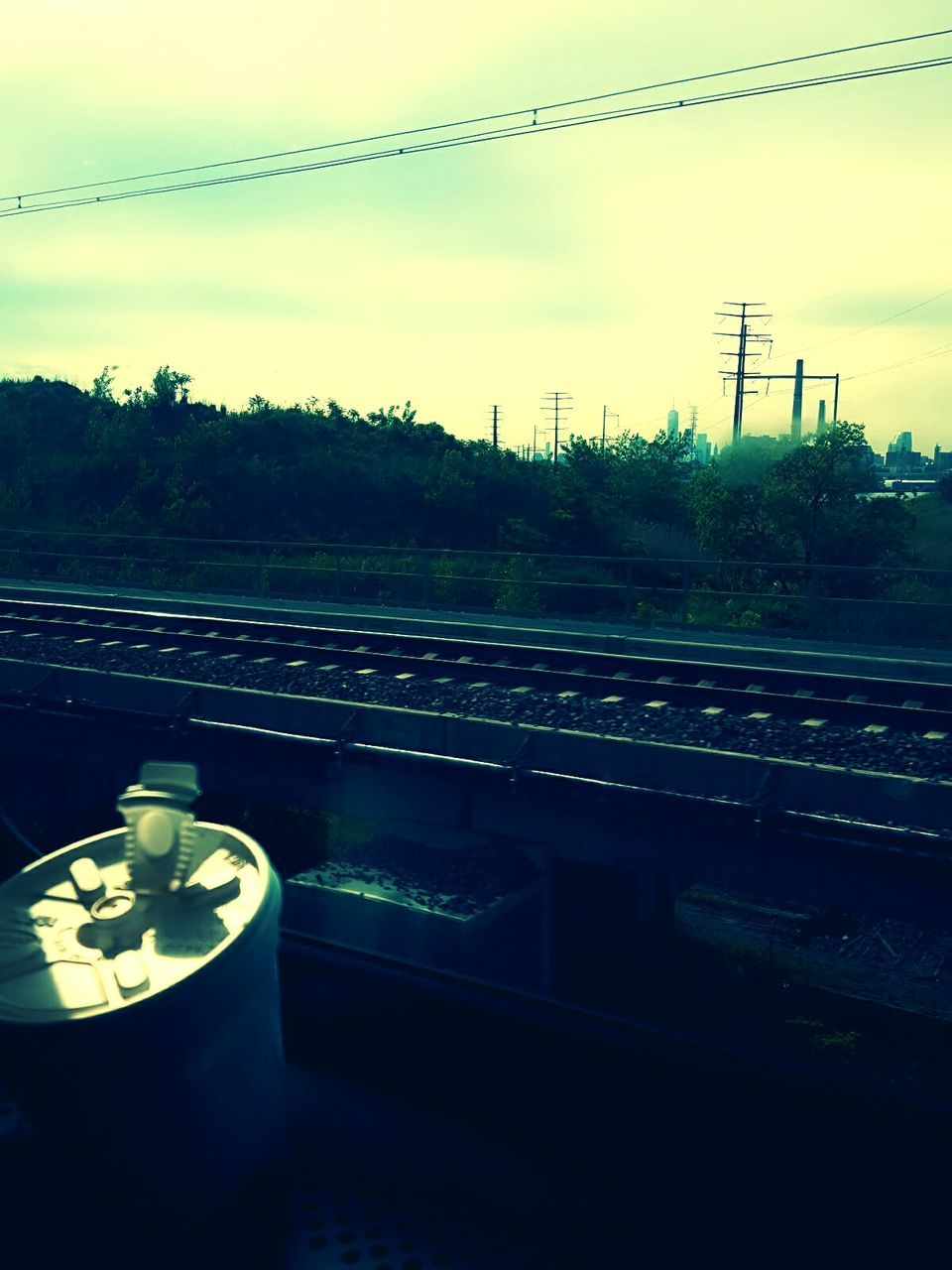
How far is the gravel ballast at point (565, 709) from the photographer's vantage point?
8.95 meters

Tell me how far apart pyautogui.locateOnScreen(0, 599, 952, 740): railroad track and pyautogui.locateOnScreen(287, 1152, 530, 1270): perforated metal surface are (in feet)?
26.3

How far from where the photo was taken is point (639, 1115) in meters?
2.55

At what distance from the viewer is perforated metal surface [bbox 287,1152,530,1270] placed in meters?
2.29

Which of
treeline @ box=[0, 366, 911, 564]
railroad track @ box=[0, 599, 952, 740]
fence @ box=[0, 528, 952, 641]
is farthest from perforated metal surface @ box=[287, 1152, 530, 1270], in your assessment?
treeline @ box=[0, 366, 911, 564]

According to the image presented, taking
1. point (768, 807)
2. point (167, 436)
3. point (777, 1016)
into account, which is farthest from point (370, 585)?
point (167, 436)

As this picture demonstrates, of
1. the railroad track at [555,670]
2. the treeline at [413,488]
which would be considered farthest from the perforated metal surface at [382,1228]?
the treeline at [413,488]

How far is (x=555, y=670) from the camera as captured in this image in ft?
41.3

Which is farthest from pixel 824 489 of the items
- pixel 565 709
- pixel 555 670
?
pixel 565 709

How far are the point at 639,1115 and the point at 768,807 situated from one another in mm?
4151

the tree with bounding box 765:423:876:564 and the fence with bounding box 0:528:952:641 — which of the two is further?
the tree with bounding box 765:423:876:564

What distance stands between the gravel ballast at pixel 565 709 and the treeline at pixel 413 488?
20.2 m

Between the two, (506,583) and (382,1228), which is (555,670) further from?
Result: (382,1228)

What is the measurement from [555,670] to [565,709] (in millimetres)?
2265

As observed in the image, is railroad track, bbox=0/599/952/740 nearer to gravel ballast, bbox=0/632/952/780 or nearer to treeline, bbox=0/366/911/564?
gravel ballast, bbox=0/632/952/780
